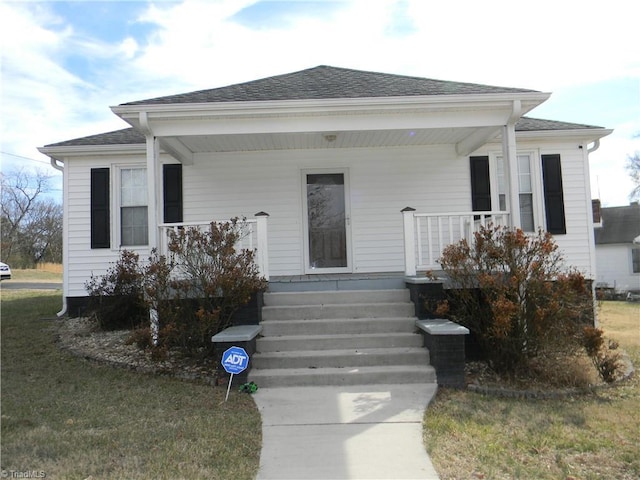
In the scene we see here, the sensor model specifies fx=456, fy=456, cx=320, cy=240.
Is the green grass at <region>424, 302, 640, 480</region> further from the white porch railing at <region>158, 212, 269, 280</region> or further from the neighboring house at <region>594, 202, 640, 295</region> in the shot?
the neighboring house at <region>594, 202, 640, 295</region>

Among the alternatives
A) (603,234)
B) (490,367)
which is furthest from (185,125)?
(603,234)

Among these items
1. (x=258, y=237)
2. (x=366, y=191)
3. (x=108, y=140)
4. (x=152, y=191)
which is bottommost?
(x=258, y=237)

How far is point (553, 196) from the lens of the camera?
28.7 ft

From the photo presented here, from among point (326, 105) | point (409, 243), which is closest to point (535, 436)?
point (409, 243)

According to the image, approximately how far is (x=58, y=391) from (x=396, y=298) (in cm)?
420

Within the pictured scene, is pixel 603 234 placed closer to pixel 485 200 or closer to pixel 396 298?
pixel 485 200

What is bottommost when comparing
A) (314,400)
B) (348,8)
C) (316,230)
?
(314,400)

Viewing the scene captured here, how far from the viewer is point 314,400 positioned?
4.53 meters

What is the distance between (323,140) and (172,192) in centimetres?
307

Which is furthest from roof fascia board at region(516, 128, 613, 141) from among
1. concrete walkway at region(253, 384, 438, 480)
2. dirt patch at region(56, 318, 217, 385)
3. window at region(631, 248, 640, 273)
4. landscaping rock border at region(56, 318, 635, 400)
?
window at region(631, 248, 640, 273)

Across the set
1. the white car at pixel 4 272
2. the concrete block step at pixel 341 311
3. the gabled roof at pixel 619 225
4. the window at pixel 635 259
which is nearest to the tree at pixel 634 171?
the gabled roof at pixel 619 225

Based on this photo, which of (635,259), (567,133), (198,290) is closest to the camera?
(198,290)

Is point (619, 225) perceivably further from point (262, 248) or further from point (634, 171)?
point (262, 248)

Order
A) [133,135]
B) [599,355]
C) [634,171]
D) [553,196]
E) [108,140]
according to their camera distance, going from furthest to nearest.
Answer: [634,171] → [133,135] → [108,140] → [553,196] → [599,355]
